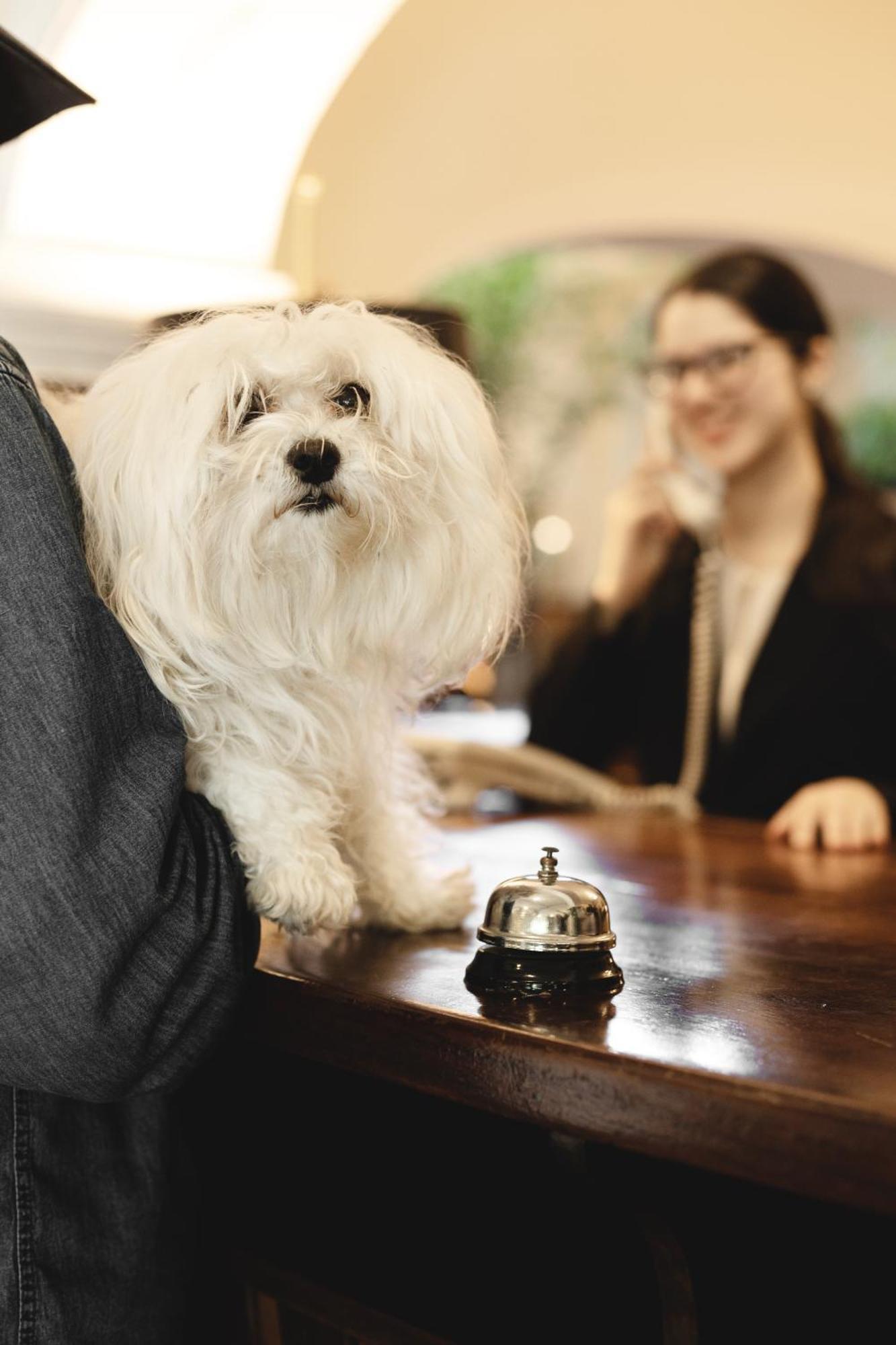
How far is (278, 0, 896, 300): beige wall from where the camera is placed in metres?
3.01

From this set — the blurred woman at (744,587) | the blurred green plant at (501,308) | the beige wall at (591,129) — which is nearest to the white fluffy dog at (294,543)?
the blurred woman at (744,587)

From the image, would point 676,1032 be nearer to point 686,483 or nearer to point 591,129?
point 686,483

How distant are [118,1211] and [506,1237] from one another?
31 cm

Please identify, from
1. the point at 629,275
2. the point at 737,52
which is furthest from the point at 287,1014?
the point at 629,275

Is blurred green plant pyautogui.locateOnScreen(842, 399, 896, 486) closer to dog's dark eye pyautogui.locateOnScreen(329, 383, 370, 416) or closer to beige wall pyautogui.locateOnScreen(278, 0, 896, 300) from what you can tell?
beige wall pyautogui.locateOnScreen(278, 0, 896, 300)

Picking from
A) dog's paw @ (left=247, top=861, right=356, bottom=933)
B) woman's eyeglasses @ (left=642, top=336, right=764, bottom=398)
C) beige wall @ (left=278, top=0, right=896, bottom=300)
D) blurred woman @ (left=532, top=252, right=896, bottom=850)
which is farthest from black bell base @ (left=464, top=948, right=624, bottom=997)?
beige wall @ (left=278, top=0, right=896, bottom=300)

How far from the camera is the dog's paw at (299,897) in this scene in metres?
0.86

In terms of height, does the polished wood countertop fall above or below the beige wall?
below

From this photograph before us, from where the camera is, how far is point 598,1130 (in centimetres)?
72

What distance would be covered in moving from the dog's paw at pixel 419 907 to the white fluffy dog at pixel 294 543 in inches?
3.2

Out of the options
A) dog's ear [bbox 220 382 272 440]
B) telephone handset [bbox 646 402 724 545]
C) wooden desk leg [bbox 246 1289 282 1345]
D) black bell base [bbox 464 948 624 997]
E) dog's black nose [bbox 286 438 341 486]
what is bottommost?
wooden desk leg [bbox 246 1289 282 1345]

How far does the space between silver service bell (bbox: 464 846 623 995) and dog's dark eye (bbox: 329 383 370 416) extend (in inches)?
13.5

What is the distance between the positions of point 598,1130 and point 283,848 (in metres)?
0.29

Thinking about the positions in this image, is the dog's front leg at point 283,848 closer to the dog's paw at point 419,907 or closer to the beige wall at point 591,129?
the dog's paw at point 419,907
